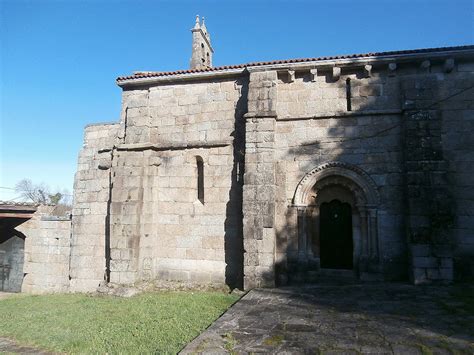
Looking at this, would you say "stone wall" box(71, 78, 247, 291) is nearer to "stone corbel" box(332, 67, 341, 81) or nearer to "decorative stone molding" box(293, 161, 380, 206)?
"decorative stone molding" box(293, 161, 380, 206)

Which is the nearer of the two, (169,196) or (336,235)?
(336,235)

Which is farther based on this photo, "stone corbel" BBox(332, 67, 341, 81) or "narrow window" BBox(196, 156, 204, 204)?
"narrow window" BBox(196, 156, 204, 204)

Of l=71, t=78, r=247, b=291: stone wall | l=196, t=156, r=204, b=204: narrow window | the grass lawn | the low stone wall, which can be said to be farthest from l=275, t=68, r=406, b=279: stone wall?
the low stone wall

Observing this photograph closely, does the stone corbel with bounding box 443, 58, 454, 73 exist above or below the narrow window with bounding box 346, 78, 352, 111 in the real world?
above

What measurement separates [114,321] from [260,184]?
4.06 meters

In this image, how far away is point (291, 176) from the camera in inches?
309

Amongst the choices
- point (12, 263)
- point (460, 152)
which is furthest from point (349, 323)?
point (12, 263)

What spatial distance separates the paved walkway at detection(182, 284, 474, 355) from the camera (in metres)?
3.88

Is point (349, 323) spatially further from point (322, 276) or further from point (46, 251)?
point (46, 251)

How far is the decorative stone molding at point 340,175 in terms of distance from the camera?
7328mm

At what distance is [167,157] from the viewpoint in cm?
869

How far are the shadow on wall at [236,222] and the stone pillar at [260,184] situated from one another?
1.37ft

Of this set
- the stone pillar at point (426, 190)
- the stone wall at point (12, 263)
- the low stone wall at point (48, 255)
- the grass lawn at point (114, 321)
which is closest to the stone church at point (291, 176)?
the stone pillar at point (426, 190)

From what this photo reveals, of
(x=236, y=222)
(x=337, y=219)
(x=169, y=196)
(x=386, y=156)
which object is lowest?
(x=236, y=222)
